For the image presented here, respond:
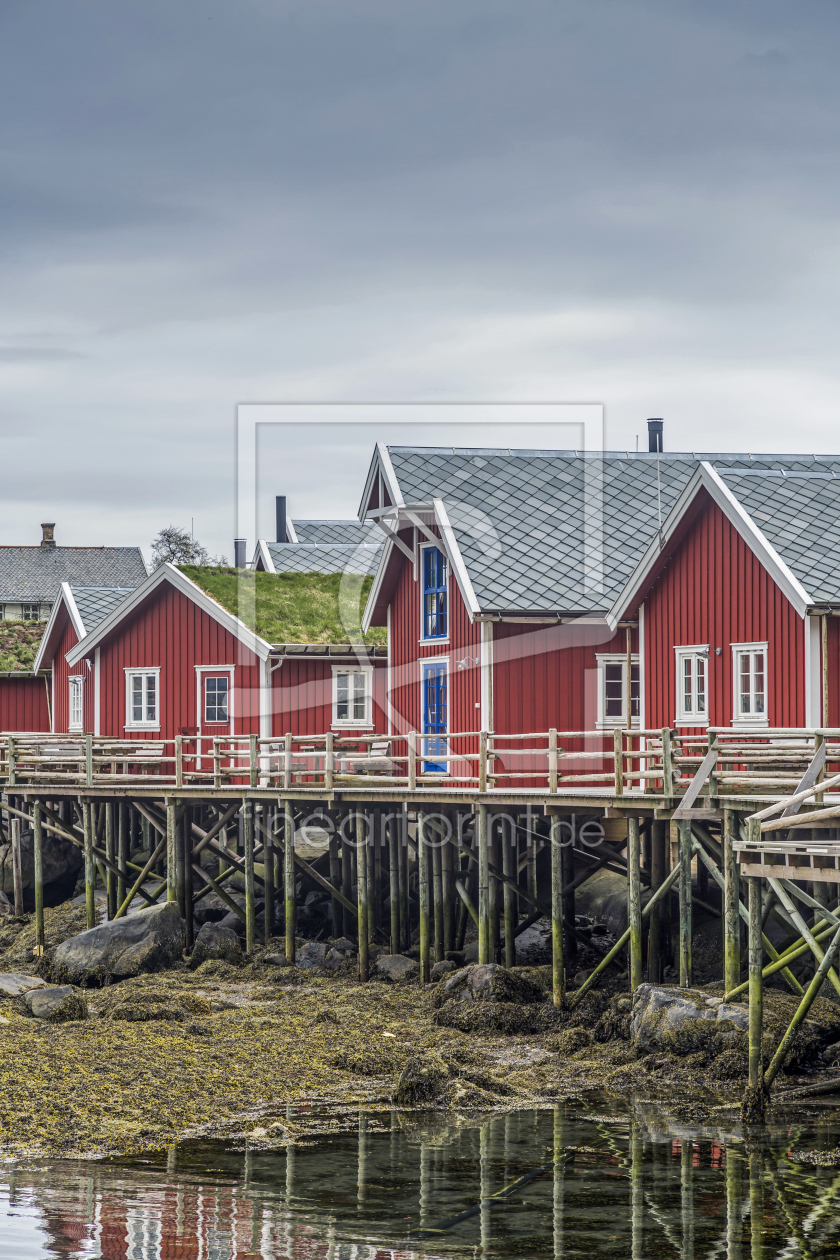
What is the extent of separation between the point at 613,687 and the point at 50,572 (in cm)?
3959

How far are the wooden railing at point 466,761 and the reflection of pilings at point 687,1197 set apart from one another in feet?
14.7

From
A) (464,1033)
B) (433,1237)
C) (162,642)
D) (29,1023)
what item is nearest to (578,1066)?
(464,1033)

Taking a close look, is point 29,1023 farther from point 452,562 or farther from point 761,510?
point 761,510

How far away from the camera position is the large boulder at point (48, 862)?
34812mm

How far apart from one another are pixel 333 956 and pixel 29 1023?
19.4 ft

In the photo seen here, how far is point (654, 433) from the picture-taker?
35.3 meters

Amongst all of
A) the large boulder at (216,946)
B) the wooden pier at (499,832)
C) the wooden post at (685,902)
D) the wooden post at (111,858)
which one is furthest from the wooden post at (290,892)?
the wooden post at (685,902)

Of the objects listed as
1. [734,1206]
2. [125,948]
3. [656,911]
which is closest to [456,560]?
[656,911]

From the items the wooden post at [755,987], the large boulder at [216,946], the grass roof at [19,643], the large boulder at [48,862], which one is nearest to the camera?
the wooden post at [755,987]

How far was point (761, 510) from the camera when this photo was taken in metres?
21.3

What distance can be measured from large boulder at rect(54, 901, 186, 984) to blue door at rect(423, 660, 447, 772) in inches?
201

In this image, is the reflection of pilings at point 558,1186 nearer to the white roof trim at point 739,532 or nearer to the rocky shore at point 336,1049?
the rocky shore at point 336,1049

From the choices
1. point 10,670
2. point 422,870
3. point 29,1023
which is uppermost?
point 10,670

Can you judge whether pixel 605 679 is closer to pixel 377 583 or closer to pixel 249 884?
pixel 377 583
